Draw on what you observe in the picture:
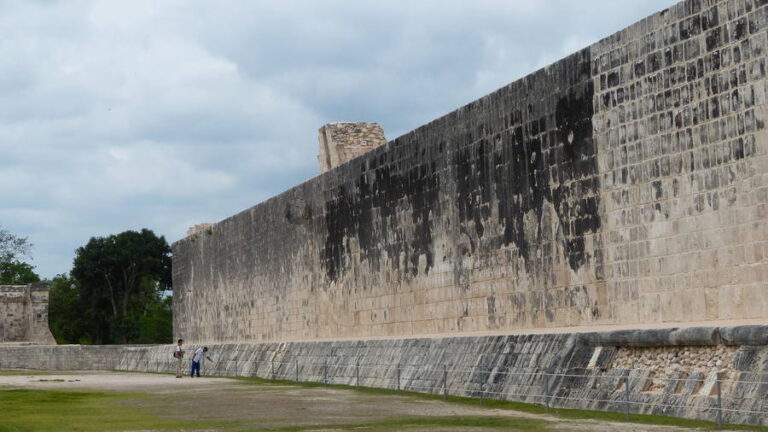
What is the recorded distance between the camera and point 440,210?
18.4m

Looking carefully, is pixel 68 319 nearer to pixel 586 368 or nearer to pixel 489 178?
pixel 489 178

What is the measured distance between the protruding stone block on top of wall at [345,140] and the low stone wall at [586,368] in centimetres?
632

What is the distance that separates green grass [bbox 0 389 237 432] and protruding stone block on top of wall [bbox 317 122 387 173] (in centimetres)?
949

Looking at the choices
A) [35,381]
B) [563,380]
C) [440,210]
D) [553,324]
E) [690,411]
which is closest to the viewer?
[690,411]

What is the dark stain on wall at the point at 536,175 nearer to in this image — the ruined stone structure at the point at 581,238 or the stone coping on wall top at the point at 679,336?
the ruined stone structure at the point at 581,238

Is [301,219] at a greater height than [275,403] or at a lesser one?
greater

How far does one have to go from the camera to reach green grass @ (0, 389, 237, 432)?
459 inches

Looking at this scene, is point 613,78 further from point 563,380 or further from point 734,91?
point 563,380

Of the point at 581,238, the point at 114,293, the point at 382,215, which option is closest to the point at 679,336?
the point at 581,238

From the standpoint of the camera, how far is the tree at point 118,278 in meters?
59.3

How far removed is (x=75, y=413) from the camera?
13867 mm

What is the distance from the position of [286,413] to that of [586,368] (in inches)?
130

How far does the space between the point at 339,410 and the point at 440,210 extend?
590 cm

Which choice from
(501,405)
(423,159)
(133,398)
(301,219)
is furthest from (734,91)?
(301,219)
